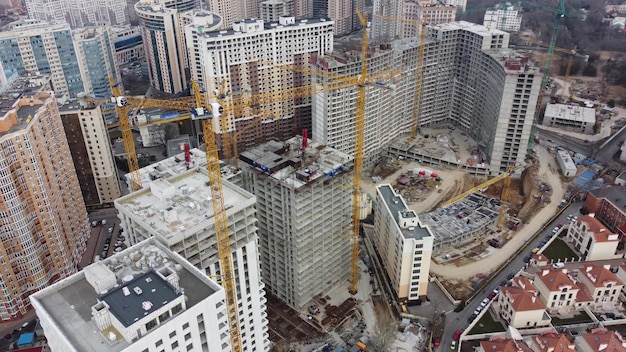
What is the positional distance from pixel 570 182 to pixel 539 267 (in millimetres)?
41220

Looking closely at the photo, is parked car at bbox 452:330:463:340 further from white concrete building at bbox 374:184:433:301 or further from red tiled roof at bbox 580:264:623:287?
red tiled roof at bbox 580:264:623:287

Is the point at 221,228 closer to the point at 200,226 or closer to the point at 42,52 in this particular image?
the point at 200,226

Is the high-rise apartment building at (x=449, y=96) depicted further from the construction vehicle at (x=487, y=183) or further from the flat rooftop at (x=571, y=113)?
the flat rooftop at (x=571, y=113)

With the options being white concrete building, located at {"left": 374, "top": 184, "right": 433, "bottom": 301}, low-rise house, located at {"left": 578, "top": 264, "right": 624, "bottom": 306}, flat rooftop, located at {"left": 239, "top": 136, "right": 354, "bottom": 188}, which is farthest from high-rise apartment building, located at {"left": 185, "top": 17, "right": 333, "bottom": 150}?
low-rise house, located at {"left": 578, "top": 264, "right": 624, "bottom": 306}

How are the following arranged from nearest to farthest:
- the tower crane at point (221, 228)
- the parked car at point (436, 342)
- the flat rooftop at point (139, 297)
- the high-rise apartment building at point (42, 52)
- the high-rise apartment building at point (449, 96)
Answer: the flat rooftop at point (139, 297) → the tower crane at point (221, 228) → the parked car at point (436, 342) → the high-rise apartment building at point (449, 96) → the high-rise apartment building at point (42, 52)

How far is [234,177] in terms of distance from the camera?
83.8 metres

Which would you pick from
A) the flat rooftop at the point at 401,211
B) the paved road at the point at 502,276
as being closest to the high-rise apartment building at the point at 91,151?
the flat rooftop at the point at 401,211

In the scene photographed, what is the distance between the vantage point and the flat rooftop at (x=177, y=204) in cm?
5844

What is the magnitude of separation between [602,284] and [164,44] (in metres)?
147

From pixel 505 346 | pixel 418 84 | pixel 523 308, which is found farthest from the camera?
pixel 418 84

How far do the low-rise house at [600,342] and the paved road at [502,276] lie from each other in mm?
17996

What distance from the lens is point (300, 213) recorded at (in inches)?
3137

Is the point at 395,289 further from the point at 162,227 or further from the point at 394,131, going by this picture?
the point at 394,131

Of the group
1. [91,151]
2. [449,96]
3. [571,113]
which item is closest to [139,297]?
[91,151]
